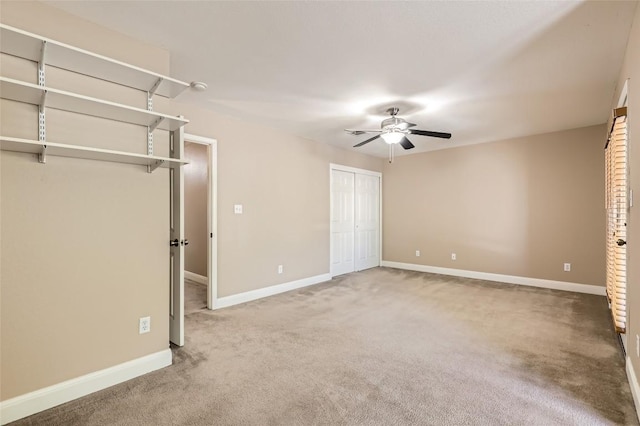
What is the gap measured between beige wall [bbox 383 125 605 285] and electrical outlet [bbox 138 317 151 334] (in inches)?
202

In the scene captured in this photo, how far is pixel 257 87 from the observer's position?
3.13 m

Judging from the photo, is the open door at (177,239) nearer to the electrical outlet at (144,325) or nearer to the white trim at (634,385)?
the electrical outlet at (144,325)

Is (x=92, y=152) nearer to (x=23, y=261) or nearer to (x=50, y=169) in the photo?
(x=50, y=169)

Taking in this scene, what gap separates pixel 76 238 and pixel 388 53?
2579mm

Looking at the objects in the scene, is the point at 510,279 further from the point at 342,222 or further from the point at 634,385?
the point at 634,385

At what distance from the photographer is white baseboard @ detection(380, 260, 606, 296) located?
4595 millimetres

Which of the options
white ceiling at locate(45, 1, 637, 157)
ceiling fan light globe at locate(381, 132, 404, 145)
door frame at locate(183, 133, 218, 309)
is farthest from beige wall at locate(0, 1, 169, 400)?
ceiling fan light globe at locate(381, 132, 404, 145)

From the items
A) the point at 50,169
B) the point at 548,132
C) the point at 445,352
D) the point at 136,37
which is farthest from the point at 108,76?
the point at 548,132

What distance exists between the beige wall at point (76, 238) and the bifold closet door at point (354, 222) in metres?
3.66

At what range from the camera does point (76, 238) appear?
6.77 feet

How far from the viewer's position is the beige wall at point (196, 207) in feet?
17.6

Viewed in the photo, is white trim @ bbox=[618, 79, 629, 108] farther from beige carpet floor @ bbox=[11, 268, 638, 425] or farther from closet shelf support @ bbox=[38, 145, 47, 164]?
closet shelf support @ bbox=[38, 145, 47, 164]

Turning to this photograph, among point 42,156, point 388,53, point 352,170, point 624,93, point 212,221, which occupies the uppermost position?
point 388,53

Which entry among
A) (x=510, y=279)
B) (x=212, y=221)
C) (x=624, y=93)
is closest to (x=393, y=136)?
(x=624, y=93)
